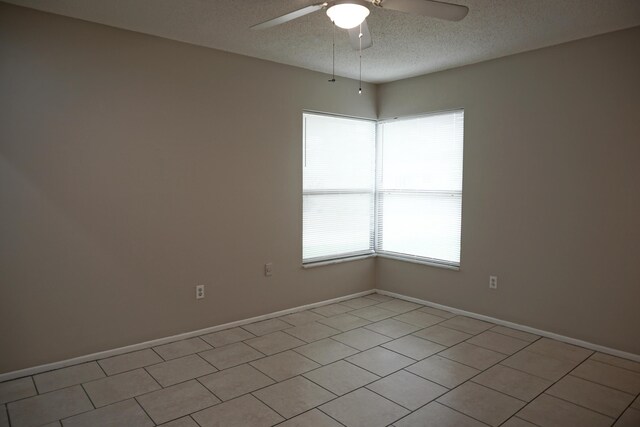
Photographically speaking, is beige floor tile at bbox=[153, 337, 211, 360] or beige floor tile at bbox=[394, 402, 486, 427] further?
beige floor tile at bbox=[153, 337, 211, 360]

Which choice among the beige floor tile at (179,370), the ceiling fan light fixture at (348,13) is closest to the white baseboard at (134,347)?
the beige floor tile at (179,370)

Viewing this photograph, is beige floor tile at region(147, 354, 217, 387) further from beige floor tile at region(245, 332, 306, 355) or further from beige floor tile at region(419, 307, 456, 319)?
beige floor tile at region(419, 307, 456, 319)

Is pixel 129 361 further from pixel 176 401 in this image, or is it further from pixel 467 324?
pixel 467 324

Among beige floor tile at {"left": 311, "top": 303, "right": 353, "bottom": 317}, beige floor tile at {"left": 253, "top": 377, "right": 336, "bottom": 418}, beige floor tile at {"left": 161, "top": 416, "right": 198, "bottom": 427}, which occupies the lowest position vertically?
beige floor tile at {"left": 161, "top": 416, "right": 198, "bottom": 427}

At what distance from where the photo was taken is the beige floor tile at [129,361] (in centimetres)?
317

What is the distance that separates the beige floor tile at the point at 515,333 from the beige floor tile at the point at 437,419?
4.92 ft

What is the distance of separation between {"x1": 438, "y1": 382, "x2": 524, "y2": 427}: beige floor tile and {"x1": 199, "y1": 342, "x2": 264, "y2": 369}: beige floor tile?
56.2 inches

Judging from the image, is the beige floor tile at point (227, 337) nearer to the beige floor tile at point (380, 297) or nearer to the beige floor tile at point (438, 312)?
the beige floor tile at point (380, 297)

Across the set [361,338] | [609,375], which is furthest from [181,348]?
[609,375]

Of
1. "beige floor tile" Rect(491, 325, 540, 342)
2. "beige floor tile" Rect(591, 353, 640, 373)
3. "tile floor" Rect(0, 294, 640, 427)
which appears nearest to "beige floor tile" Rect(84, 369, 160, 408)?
"tile floor" Rect(0, 294, 640, 427)

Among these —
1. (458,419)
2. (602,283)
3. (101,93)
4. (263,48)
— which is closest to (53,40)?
(101,93)

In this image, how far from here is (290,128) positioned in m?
4.38

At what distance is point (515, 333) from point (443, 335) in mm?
640

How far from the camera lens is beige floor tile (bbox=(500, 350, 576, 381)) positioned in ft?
10.2
